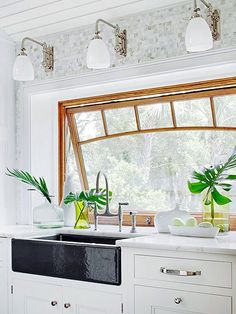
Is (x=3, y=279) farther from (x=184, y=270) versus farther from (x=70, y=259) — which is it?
(x=184, y=270)

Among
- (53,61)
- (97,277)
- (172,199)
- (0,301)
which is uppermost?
(53,61)

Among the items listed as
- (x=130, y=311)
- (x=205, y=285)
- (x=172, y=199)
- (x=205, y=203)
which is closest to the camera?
(x=205, y=285)

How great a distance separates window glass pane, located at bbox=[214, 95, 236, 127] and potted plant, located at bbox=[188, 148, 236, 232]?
47cm

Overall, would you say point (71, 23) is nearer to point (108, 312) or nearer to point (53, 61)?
point (53, 61)

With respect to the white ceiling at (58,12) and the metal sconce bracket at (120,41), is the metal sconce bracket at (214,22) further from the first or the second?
the metal sconce bracket at (120,41)

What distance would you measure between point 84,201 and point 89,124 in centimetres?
78

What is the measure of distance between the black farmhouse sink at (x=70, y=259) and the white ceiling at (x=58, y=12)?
150 cm

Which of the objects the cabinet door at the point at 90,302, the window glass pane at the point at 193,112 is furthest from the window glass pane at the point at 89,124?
the cabinet door at the point at 90,302

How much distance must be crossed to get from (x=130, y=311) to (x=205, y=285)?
45 cm

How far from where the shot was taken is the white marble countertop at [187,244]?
2.46 m

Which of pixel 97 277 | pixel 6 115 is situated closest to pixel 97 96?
pixel 6 115

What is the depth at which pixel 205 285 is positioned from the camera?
8.14 ft

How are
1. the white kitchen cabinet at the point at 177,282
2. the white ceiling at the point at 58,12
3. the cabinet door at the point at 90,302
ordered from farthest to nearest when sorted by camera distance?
1. the white ceiling at the point at 58,12
2. the cabinet door at the point at 90,302
3. the white kitchen cabinet at the point at 177,282

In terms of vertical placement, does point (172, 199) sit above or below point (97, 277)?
above
